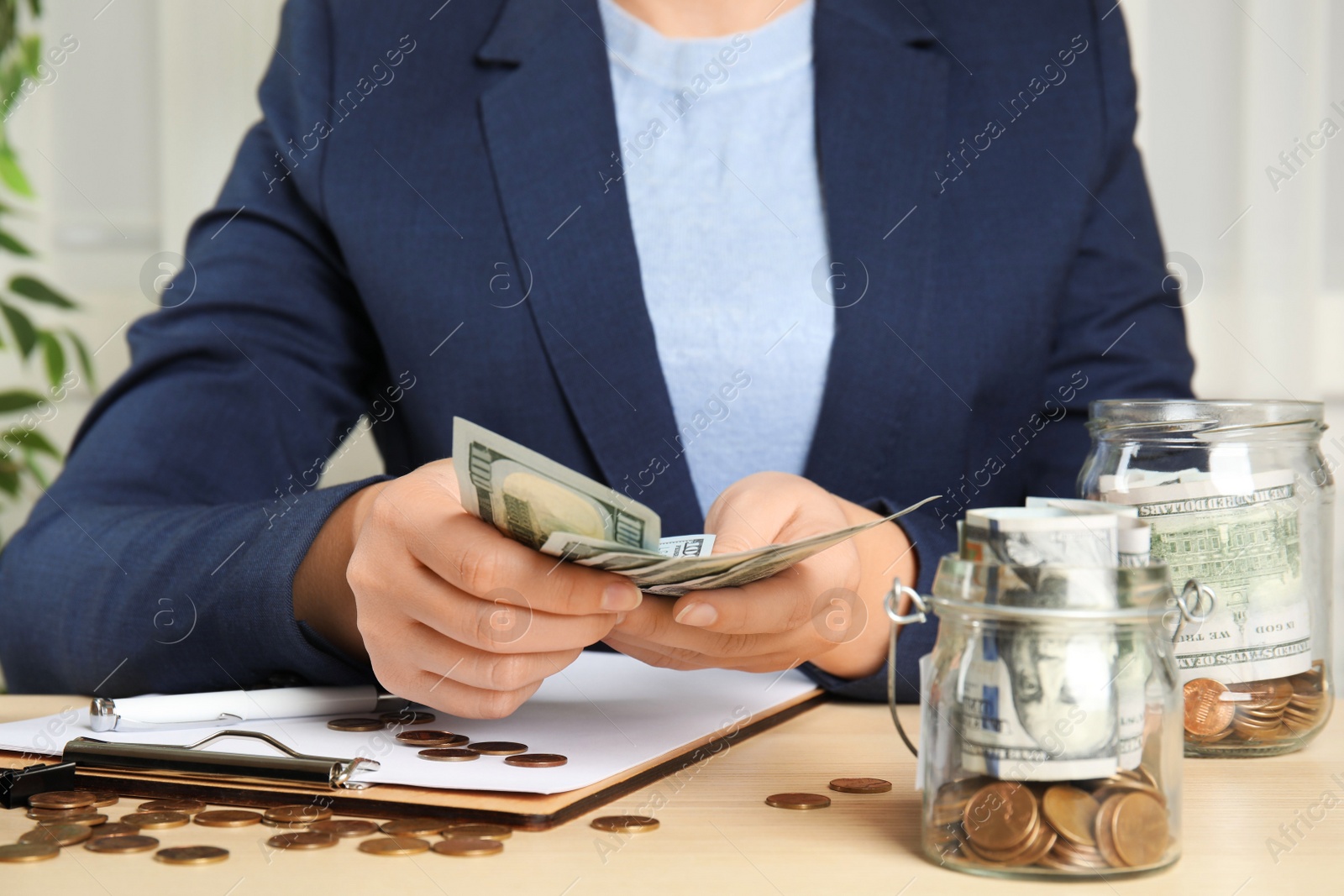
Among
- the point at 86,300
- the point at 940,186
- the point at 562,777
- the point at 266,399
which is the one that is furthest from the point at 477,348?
the point at 86,300

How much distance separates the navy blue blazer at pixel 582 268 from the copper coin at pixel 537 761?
437 millimetres

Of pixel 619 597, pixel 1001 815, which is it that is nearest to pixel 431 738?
pixel 619 597

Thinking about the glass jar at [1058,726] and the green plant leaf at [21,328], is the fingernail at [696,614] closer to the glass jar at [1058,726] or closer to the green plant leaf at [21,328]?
the glass jar at [1058,726]

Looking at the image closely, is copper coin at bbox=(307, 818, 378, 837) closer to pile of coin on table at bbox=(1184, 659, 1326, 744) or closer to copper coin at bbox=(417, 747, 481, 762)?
copper coin at bbox=(417, 747, 481, 762)

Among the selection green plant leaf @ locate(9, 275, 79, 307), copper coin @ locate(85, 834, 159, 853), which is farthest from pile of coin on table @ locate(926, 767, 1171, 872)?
green plant leaf @ locate(9, 275, 79, 307)

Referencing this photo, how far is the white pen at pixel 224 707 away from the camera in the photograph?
2.02 ft

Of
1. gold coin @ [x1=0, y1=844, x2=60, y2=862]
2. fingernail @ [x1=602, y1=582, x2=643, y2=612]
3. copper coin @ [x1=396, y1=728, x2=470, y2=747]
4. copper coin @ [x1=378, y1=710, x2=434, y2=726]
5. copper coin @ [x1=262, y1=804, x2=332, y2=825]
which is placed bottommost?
copper coin @ [x1=378, y1=710, x2=434, y2=726]

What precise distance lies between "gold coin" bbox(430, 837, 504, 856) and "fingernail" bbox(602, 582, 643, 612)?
0.40 feet

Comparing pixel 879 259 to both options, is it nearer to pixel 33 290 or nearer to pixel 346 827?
pixel 346 827

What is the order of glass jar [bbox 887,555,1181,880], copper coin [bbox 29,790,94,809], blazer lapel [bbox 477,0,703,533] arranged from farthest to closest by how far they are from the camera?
blazer lapel [bbox 477,0,703,533]
copper coin [bbox 29,790,94,809]
glass jar [bbox 887,555,1181,880]

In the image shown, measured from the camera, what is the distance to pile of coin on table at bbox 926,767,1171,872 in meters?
0.40

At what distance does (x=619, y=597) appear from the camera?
0.53 meters

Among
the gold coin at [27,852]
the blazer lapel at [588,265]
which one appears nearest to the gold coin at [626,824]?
the gold coin at [27,852]

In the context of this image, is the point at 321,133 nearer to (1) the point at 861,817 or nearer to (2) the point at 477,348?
(2) the point at 477,348
